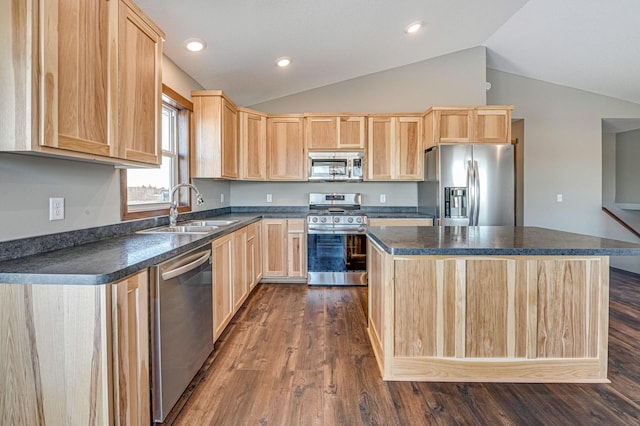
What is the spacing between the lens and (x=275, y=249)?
400 centimetres

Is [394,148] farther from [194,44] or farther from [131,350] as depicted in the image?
[131,350]

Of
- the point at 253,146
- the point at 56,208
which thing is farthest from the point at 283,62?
the point at 56,208

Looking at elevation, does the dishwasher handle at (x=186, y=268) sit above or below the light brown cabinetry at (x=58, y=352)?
above

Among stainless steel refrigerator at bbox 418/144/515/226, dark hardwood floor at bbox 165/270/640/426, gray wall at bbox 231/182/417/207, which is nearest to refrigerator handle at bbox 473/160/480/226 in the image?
stainless steel refrigerator at bbox 418/144/515/226

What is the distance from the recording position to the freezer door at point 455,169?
12.1 feet

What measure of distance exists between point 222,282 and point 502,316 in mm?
1950

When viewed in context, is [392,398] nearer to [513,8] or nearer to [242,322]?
[242,322]

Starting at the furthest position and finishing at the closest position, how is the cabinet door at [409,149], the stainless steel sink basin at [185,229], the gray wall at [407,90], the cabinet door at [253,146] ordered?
the gray wall at [407,90], the cabinet door at [409,149], the cabinet door at [253,146], the stainless steel sink basin at [185,229]

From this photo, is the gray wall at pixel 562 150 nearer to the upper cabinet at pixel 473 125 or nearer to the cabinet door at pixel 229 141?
the upper cabinet at pixel 473 125

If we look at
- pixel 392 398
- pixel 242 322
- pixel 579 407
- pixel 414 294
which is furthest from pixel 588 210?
pixel 242 322

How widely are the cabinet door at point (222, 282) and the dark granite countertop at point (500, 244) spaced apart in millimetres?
1156

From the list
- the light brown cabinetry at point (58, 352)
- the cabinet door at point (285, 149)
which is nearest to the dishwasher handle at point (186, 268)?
the light brown cabinetry at point (58, 352)

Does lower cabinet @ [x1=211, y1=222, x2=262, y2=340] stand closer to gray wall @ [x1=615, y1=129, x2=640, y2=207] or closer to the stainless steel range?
the stainless steel range

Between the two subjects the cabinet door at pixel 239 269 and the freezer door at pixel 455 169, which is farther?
the freezer door at pixel 455 169
